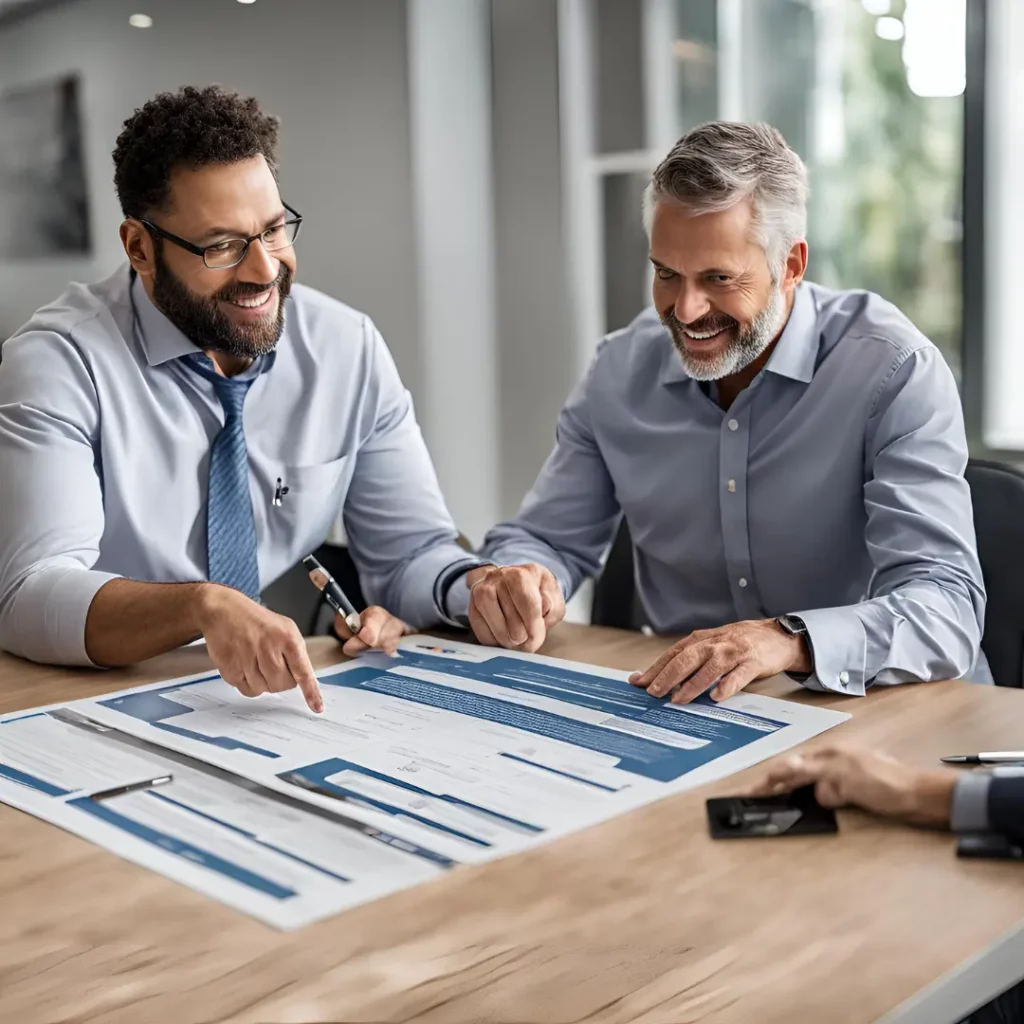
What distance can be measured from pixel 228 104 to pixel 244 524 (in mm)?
660

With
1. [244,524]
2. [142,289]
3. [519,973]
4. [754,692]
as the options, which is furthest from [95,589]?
[519,973]

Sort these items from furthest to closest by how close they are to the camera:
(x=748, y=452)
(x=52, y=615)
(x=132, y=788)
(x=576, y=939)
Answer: (x=748, y=452), (x=52, y=615), (x=132, y=788), (x=576, y=939)

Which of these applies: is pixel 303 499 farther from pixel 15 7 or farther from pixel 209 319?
pixel 15 7

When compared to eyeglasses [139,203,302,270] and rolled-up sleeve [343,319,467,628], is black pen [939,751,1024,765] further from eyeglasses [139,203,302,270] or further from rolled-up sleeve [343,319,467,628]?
eyeglasses [139,203,302,270]

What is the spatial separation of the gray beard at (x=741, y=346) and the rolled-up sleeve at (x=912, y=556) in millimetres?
205

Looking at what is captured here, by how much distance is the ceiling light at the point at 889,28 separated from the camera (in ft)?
11.4

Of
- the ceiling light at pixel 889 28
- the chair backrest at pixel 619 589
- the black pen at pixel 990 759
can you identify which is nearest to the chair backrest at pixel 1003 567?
the chair backrest at pixel 619 589

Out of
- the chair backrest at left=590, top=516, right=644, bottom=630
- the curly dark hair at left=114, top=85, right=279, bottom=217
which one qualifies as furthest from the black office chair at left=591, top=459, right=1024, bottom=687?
the curly dark hair at left=114, top=85, right=279, bottom=217

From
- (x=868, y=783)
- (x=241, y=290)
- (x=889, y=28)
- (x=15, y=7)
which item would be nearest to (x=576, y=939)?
(x=868, y=783)

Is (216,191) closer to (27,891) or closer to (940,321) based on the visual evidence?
(27,891)

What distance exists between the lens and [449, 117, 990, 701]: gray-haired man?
1.64 metres

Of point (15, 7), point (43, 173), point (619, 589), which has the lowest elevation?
point (619, 589)

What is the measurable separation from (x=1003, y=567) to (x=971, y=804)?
901 mm

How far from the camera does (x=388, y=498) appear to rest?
2.11 m
